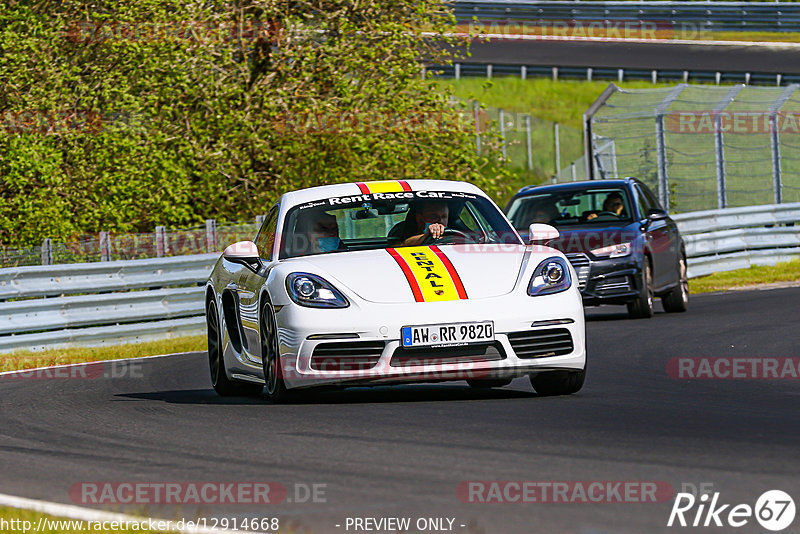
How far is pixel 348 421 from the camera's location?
26.8 feet

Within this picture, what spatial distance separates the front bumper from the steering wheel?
113cm

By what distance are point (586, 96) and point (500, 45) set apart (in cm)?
618

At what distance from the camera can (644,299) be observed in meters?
16.8

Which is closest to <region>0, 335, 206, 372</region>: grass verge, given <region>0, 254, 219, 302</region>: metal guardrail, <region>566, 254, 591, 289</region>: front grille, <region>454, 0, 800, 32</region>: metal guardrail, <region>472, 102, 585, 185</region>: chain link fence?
<region>0, 254, 219, 302</region>: metal guardrail

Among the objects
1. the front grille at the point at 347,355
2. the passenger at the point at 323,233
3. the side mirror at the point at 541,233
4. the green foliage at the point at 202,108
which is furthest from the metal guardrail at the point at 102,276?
the front grille at the point at 347,355

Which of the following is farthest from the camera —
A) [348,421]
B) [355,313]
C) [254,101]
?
[254,101]

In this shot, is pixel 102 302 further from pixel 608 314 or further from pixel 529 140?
pixel 529 140

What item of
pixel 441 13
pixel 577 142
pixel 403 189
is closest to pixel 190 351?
pixel 403 189

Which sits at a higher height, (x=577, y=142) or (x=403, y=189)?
(x=403, y=189)

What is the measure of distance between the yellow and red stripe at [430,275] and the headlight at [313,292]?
1.42 feet

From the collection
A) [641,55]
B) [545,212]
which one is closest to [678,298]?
[545,212]

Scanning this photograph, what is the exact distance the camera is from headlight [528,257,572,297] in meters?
9.00

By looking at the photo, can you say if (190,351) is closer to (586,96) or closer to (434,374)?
(434,374)

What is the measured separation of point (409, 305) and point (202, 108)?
646 inches
